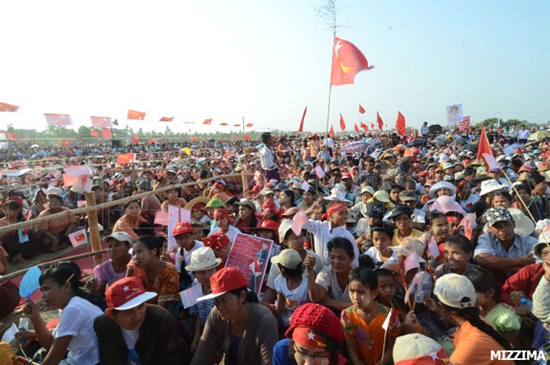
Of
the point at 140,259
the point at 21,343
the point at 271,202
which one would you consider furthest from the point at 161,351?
the point at 271,202

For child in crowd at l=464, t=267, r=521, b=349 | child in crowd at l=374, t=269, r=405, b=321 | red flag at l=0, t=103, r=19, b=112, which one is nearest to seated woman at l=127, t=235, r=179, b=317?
child in crowd at l=374, t=269, r=405, b=321

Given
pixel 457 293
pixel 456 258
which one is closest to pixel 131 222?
pixel 456 258

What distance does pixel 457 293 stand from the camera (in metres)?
2.48

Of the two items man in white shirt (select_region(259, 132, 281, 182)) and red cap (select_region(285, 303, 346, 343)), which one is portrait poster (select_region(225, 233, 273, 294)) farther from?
man in white shirt (select_region(259, 132, 281, 182))

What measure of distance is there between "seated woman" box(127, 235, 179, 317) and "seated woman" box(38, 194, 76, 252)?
4.76m

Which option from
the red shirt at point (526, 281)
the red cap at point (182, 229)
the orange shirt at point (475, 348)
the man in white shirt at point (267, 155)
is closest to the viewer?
the orange shirt at point (475, 348)

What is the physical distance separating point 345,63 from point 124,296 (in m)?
5.68

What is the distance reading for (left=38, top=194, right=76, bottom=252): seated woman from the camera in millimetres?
7957

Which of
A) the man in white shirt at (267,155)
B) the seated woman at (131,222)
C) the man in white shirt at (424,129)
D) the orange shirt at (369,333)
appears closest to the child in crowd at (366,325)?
the orange shirt at (369,333)

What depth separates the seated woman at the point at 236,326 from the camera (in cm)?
286

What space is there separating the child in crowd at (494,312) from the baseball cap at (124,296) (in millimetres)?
2514

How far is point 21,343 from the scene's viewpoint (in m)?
3.63

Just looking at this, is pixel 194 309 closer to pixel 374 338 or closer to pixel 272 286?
pixel 272 286

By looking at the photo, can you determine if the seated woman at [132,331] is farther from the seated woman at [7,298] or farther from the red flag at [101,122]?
the red flag at [101,122]
